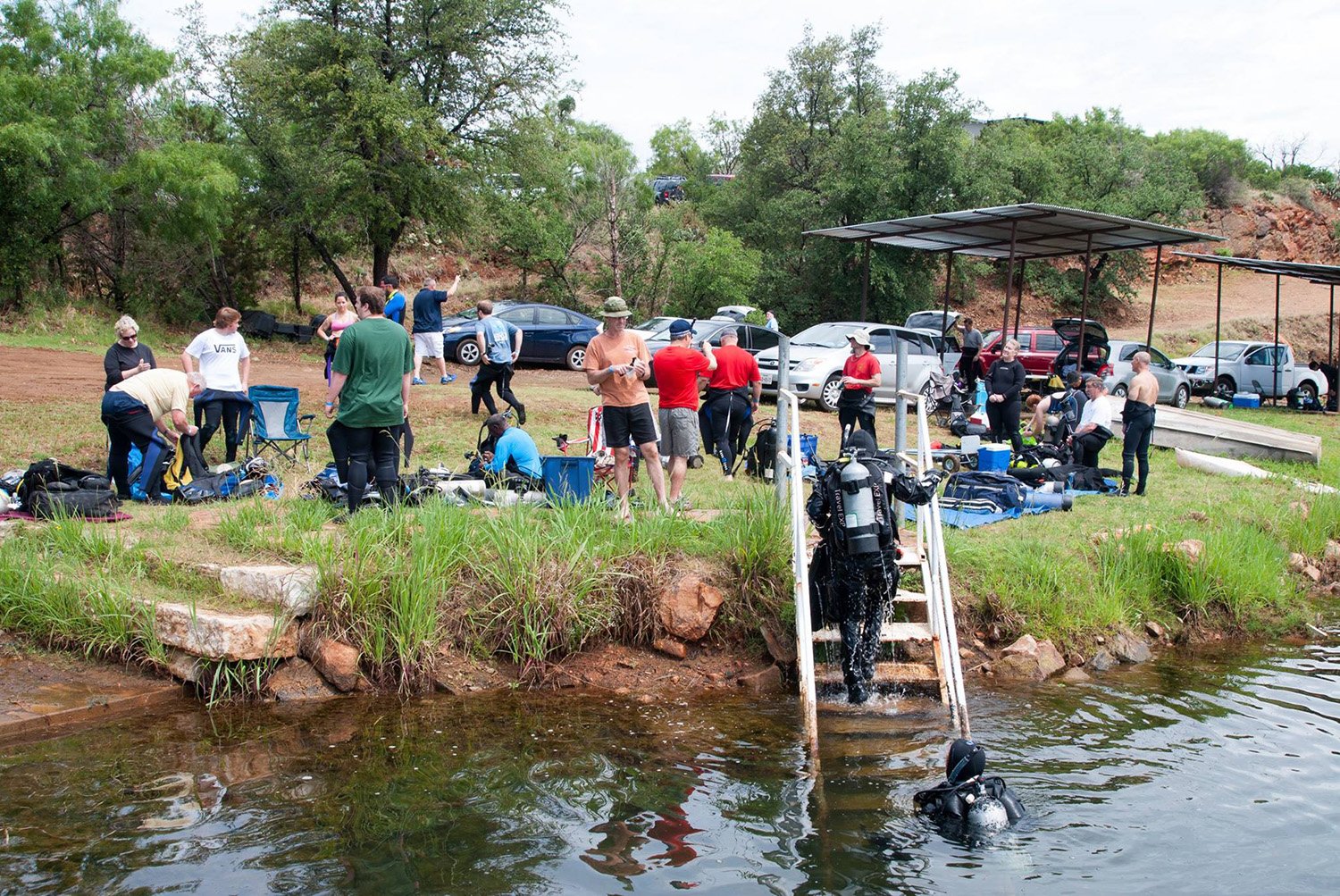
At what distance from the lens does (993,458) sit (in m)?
11.8

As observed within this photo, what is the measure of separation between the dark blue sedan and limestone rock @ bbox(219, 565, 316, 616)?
13.9m

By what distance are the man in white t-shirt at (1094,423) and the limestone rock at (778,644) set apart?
19.1 ft

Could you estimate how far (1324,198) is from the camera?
150 feet

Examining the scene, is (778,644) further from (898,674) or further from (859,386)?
(859,386)

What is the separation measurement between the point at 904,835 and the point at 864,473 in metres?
1.92

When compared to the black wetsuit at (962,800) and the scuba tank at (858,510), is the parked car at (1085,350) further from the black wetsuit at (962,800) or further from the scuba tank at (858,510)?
the black wetsuit at (962,800)

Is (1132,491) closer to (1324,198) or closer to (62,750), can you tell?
(62,750)

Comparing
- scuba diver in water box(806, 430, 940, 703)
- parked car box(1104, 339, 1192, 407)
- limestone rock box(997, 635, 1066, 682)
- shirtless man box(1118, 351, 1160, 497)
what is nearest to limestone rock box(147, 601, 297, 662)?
scuba diver in water box(806, 430, 940, 703)

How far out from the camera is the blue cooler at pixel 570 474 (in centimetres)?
874

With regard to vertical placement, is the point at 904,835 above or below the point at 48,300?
below

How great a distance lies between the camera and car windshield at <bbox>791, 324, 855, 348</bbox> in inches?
691

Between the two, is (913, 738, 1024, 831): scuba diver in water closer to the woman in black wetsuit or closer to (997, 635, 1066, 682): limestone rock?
(997, 635, 1066, 682): limestone rock

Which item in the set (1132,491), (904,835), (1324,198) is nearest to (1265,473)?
(1132,491)

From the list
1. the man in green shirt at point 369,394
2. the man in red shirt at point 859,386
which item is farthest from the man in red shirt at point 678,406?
the man in red shirt at point 859,386
